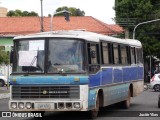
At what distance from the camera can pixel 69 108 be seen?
15195mm

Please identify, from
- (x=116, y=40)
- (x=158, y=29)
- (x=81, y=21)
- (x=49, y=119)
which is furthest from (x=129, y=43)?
(x=81, y=21)

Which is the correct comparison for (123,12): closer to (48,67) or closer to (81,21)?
(81,21)

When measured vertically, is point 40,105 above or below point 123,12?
below

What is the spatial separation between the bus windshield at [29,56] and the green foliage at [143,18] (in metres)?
45.8

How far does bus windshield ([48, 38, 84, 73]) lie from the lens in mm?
15519

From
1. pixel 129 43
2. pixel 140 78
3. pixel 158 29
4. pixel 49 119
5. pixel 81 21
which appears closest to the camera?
pixel 49 119

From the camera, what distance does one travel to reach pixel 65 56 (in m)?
15.7

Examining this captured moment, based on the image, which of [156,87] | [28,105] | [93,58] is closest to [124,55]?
[93,58]

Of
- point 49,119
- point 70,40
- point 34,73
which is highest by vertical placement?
point 70,40

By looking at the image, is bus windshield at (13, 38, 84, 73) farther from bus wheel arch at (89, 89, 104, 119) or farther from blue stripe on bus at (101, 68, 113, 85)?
blue stripe on bus at (101, 68, 113, 85)

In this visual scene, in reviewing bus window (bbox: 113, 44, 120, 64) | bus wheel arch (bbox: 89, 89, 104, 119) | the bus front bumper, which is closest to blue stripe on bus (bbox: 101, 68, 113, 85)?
bus wheel arch (bbox: 89, 89, 104, 119)

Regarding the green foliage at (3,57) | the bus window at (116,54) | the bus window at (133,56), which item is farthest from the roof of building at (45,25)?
the bus window at (116,54)

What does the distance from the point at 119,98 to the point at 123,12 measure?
144ft

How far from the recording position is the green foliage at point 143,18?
6122 cm
